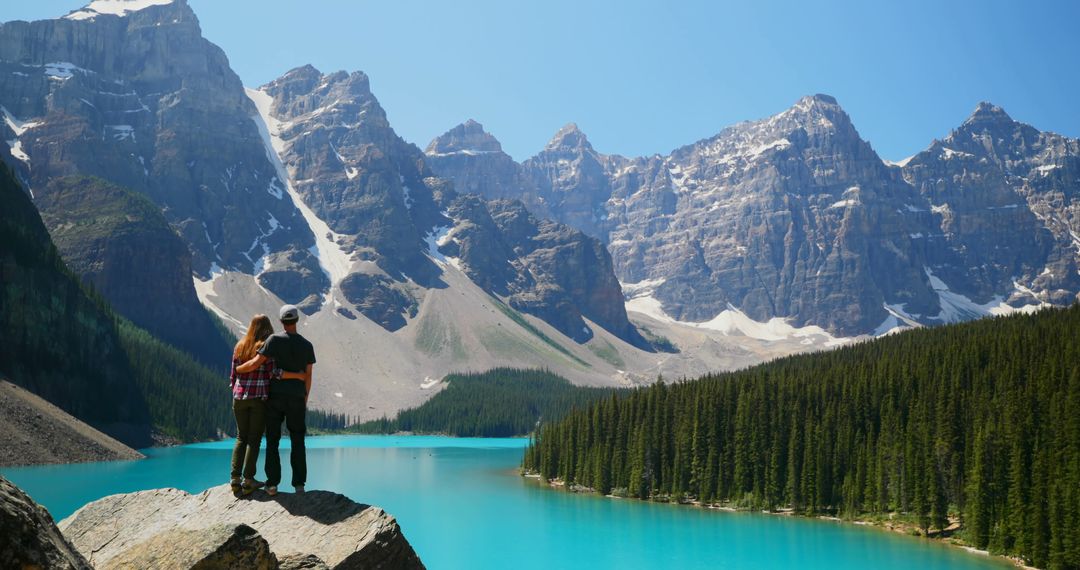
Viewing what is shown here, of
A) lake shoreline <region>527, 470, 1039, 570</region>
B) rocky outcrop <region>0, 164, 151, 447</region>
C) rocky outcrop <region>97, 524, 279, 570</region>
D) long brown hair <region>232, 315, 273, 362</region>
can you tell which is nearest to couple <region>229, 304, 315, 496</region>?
long brown hair <region>232, 315, 273, 362</region>

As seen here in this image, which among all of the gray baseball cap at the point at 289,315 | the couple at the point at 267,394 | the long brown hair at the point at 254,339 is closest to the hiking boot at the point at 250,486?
the couple at the point at 267,394

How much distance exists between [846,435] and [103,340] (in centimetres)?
12119

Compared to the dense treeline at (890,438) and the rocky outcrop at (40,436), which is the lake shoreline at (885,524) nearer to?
the dense treeline at (890,438)

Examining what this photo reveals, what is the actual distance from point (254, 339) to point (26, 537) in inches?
260

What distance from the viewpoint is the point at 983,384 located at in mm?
74875

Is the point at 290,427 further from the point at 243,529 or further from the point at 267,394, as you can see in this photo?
the point at 243,529

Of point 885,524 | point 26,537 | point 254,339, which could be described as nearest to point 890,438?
point 885,524

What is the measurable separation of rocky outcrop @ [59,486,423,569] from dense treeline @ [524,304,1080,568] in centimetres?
5074

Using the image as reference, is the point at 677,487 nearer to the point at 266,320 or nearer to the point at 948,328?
the point at 948,328

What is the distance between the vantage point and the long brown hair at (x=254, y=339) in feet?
46.0

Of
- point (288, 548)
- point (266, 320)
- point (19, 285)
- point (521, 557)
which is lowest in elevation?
point (521, 557)

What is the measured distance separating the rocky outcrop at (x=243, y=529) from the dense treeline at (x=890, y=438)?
166 feet

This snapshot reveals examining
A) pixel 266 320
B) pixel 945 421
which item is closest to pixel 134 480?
pixel 945 421

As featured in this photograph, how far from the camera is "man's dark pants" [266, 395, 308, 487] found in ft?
45.7
